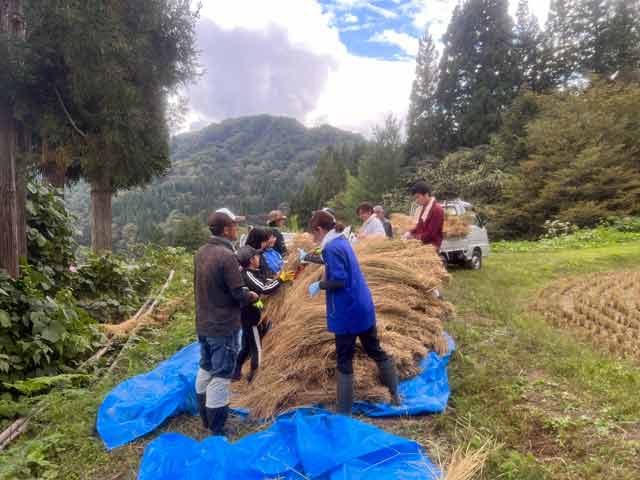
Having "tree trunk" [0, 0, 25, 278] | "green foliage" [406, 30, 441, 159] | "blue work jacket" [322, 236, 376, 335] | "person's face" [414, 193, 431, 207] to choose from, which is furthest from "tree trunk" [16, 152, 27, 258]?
"green foliage" [406, 30, 441, 159]

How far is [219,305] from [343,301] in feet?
3.09

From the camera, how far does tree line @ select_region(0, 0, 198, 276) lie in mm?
4504

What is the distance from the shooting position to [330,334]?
3.52m

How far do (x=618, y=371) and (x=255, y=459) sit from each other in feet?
11.7

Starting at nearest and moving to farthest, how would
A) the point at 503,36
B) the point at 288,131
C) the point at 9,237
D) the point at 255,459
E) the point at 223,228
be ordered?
the point at 255,459 → the point at 223,228 → the point at 9,237 → the point at 503,36 → the point at 288,131

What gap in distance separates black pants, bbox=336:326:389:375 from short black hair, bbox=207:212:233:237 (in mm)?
1233

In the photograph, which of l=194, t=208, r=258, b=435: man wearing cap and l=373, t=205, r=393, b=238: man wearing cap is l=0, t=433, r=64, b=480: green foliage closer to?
l=194, t=208, r=258, b=435: man wearing cap

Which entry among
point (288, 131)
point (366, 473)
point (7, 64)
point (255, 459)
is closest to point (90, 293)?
point (7, 64)

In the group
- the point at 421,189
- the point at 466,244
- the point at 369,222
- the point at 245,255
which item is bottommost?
the point at 466,244

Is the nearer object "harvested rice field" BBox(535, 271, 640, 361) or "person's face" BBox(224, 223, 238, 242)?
"person's face" BBox(224, 223, 238, 242)

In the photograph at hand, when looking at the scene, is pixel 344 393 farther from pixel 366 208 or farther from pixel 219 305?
pixel 366 208

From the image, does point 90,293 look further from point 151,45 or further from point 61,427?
point 151,45

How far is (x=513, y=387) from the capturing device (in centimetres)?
342

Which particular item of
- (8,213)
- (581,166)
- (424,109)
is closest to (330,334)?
(8,213)
